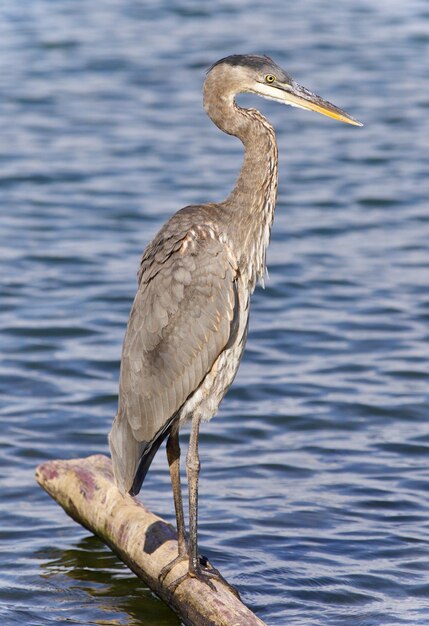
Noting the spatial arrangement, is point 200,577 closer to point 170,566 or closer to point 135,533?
point 170,566

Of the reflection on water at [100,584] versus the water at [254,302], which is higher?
the water at [254,302]

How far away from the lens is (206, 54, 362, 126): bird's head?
6910 mm

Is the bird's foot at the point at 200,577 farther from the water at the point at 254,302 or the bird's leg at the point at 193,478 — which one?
the water at the point at 254,302

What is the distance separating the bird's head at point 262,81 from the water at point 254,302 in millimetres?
2636

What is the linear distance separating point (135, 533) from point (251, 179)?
195cm

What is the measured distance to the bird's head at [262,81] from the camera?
6910 mm

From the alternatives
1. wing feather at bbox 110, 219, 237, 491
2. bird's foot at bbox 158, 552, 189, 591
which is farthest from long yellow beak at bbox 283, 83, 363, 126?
bird's foot at bbox 158, 552, 189, 591

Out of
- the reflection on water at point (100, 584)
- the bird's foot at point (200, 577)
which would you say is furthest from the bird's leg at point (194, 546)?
the reflection on water at point (100, 584)

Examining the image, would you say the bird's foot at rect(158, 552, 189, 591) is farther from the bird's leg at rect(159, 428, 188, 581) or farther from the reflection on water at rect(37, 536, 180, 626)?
the reflection on water at rect(37, 536, 180, 626)

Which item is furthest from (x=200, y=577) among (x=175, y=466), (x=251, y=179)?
(x=251, y=179)

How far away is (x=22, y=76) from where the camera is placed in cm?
1984

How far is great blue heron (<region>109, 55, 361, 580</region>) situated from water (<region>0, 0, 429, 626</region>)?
101 cm

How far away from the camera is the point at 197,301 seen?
22.1 ft

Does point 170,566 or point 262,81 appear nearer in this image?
point 170,566
